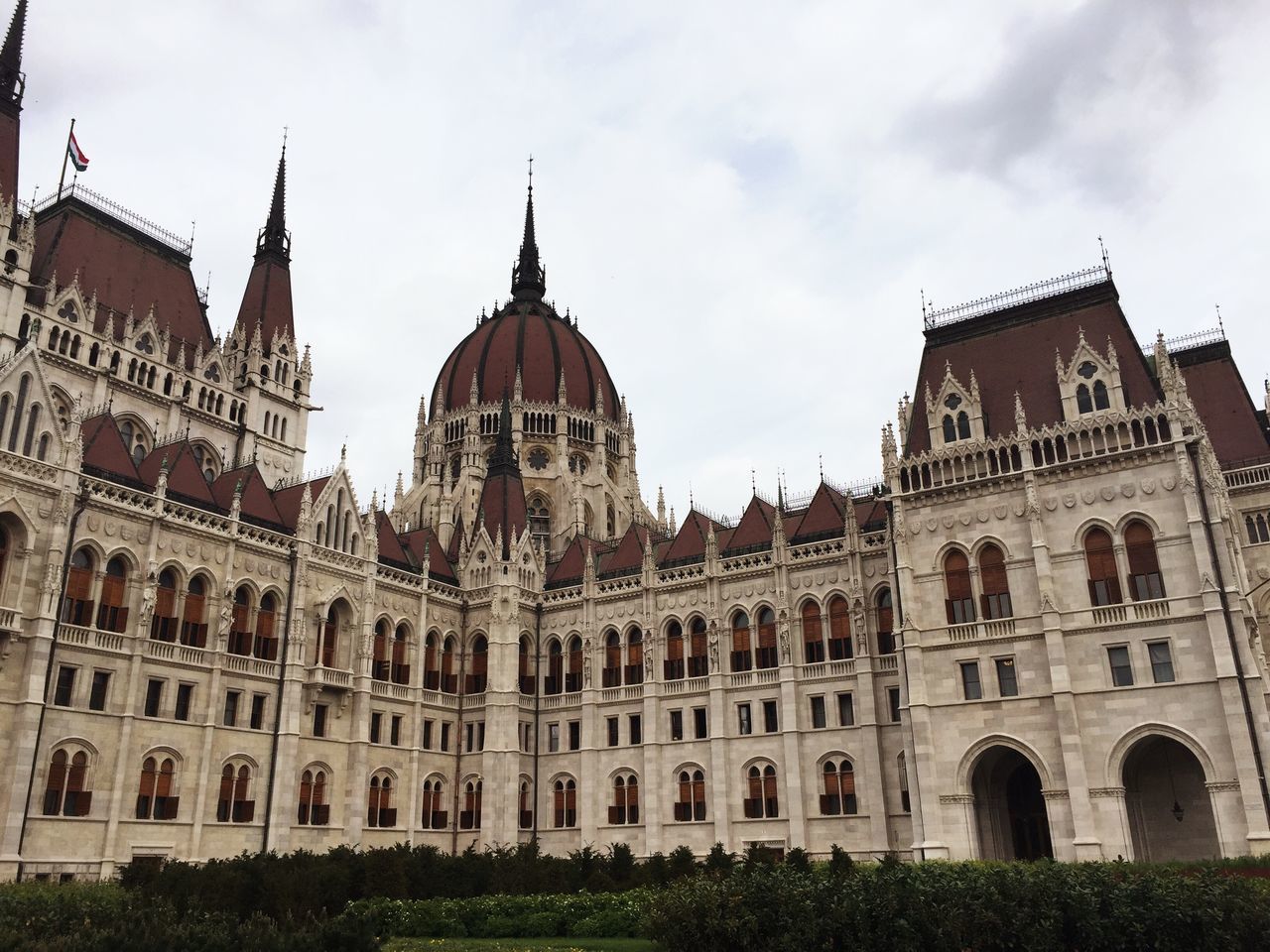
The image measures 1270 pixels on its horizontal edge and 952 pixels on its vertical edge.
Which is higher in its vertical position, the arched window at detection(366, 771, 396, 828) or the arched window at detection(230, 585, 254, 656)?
the arched window at detection(230, 585, 254, 656)

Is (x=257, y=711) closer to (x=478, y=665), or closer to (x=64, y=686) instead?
Result: (x=64, y=686)

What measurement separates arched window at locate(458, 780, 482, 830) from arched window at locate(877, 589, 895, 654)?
19.9 meters

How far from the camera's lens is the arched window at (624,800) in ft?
154

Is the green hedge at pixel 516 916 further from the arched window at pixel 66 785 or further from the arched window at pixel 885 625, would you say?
the arched window at pixel 885 625

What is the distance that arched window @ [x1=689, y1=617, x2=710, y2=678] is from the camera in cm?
4741

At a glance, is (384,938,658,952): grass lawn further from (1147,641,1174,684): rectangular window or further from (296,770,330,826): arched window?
(296,770,330,826): arched window

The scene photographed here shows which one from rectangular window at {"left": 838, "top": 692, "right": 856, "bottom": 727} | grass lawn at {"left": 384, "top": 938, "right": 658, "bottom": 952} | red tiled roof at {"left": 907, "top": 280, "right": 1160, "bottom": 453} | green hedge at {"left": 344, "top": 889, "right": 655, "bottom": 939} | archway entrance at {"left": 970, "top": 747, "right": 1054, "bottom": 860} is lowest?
grass lawn at {"left": 384, "top": 938, "right": 658, "bottom": 952}

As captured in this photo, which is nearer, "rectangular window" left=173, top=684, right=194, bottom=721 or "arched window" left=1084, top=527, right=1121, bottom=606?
"arched window" left=1084, top=527, right=1121, bottom=606

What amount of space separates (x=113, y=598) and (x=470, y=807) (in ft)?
63.7

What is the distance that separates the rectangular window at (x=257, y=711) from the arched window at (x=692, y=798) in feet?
58.5

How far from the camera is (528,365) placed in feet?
241

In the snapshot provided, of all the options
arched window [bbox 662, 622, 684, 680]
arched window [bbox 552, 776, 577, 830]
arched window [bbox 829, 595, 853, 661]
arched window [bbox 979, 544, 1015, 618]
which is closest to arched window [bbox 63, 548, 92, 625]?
arched window [bbox 552, 776, 577, 830]

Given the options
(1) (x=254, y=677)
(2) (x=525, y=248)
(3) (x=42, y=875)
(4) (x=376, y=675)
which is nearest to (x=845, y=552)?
(4) (x=376, y=675)

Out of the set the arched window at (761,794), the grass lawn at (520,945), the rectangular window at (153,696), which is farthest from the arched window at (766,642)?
the rectangular window at (153,696)
